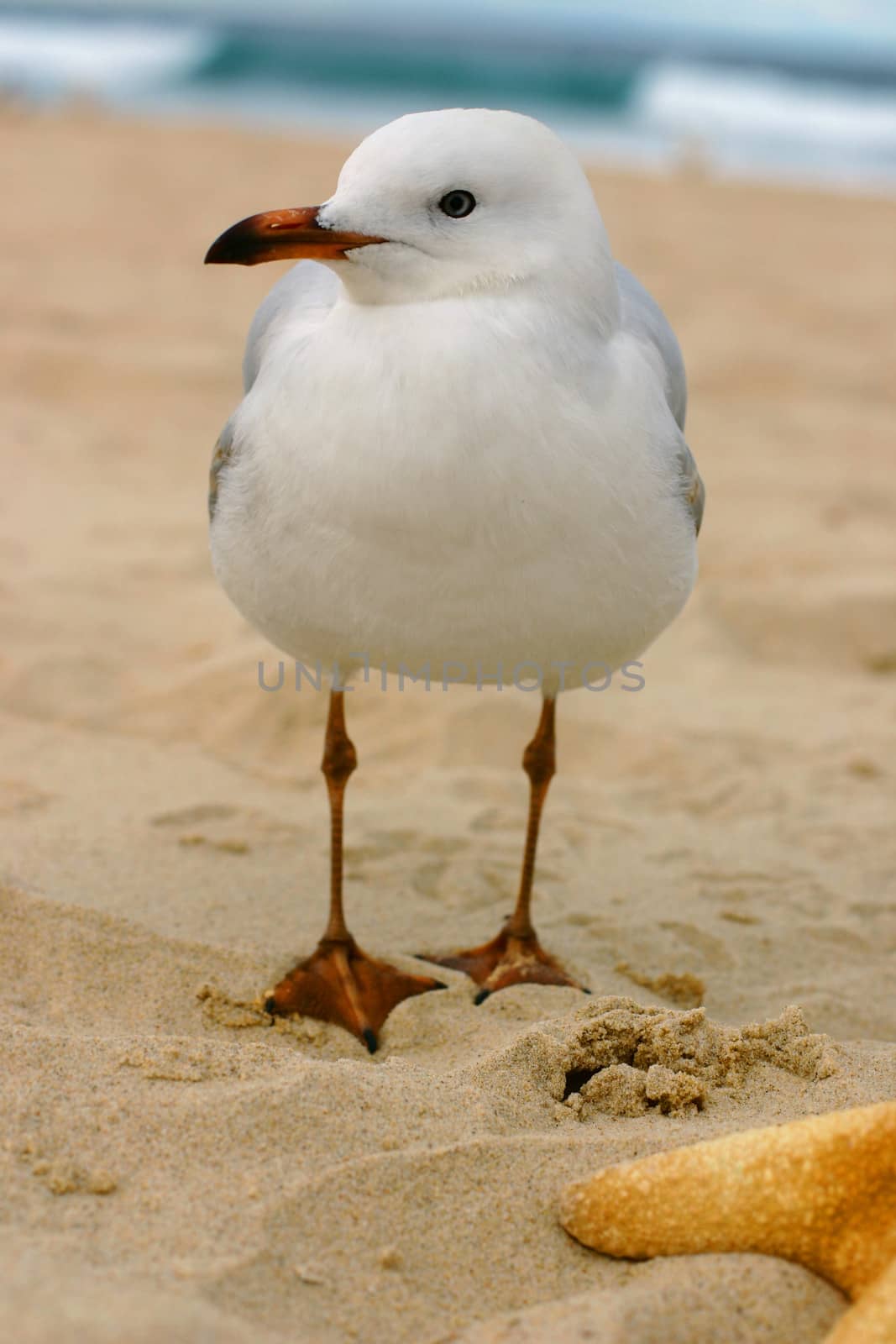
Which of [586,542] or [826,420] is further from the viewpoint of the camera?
[826,420]

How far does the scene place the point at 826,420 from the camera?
7156 mm

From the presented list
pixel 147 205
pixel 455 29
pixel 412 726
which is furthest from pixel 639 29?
pixel 412 726

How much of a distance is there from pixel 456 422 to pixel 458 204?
36cm

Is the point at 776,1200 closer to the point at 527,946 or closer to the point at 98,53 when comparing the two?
the point at 527,946

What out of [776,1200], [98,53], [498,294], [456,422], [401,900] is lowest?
[401,900]

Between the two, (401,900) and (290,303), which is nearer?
(290,303)

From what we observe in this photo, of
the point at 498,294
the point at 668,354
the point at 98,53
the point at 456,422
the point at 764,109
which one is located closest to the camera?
the point at 456,422

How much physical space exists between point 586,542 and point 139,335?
5980 mm

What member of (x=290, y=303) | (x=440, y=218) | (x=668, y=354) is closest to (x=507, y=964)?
(x=668, y=354)

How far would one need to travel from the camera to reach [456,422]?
2156mm

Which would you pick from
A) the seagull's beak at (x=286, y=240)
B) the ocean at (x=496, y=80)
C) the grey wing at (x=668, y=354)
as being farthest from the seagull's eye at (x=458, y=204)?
the ocean at (x=496, y=80)

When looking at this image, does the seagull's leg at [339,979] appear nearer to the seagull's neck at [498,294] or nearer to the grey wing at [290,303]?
the grey wing at [290,303]

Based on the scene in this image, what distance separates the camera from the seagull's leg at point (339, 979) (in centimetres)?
269

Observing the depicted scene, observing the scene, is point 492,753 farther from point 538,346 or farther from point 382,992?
point 538,346
